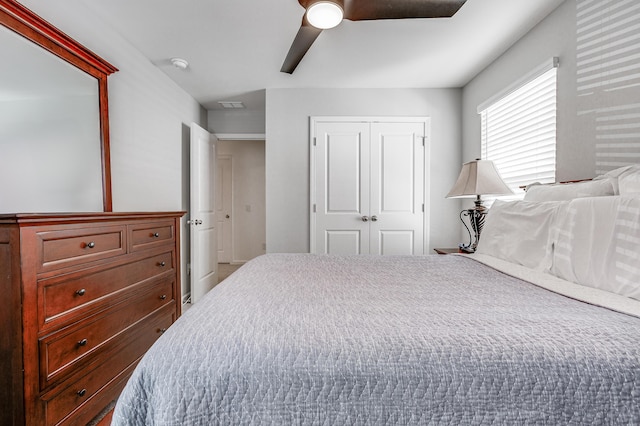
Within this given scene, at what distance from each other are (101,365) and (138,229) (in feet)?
2.36

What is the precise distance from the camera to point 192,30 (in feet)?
7.42

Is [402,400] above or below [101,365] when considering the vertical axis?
above

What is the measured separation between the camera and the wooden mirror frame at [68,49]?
1420mm

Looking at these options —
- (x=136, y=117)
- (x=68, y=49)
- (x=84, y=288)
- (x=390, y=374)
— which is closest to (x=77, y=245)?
(x=84, y=288)

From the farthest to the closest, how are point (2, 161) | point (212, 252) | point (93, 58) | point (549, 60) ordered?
point (212, 252) → point (549, 60) → point (93, 58) → point (2, 161)

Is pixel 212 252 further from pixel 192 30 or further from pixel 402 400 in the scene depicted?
pixel 402 400

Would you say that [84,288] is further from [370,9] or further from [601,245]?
[601,245]

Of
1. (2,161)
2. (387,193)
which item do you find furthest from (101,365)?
(387,193)

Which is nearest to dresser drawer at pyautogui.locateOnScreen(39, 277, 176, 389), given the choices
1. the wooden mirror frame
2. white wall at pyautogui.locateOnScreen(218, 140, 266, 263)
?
the wooden mirror frame

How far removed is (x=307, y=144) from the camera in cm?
346

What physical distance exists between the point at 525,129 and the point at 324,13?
6.09 feet

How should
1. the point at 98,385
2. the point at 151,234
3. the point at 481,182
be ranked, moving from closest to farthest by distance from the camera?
the point at 98,385 → the point at 151,234 → the point at 481,182

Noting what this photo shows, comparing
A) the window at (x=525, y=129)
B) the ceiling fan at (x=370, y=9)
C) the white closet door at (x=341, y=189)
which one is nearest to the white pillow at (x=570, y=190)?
the window at (x=525, y=129)

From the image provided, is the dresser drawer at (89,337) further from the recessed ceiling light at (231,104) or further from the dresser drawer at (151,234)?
the recessed ceiling light at (231,104)
